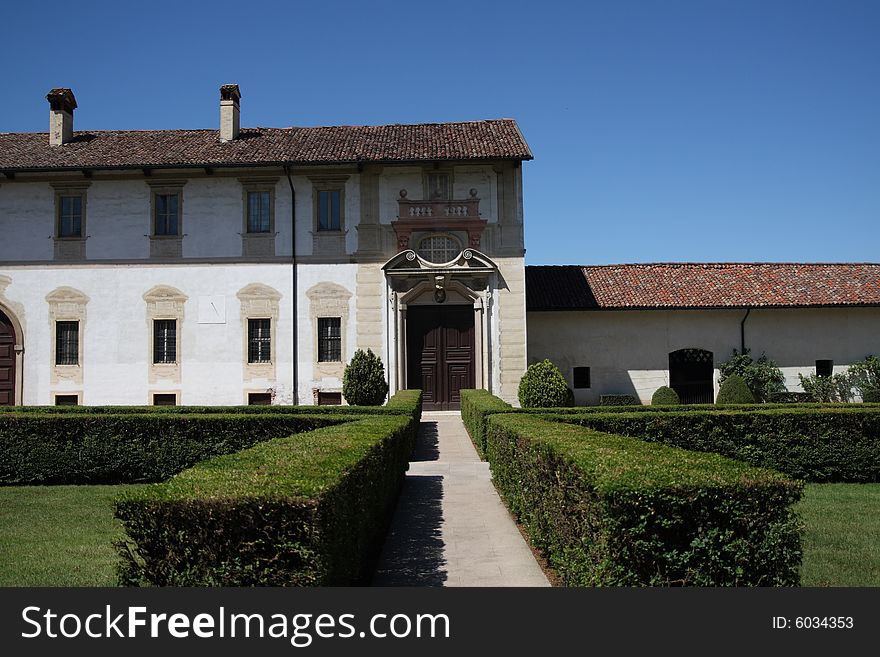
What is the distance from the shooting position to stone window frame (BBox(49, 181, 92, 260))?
24.0m

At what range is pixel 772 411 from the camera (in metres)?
13.4

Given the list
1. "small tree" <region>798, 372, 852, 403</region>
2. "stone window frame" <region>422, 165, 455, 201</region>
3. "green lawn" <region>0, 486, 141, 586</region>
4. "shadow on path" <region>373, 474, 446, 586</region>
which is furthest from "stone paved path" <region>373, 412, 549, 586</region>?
"small tree" <region>798, 372, 852, 403</region>

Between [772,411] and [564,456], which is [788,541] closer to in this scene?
[564,456]

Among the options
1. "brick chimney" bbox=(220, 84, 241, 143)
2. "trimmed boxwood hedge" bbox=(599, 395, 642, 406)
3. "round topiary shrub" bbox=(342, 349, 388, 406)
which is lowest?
"trimmed boxwood hedge" bbox=(599, 395, 642, 406)

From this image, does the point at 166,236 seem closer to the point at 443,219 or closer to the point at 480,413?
the point at 443,219

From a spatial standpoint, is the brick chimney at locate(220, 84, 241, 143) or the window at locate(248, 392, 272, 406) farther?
the brick chimney at locate(220, 84, 241, 143)

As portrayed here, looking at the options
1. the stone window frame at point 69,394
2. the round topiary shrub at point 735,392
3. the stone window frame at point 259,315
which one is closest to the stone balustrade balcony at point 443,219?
the stone window frame at point 259,315

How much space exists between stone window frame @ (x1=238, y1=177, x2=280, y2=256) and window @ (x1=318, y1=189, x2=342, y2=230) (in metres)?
1.40

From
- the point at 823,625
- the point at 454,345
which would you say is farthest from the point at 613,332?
the point at 823,625

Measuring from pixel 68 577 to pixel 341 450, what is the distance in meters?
2.52

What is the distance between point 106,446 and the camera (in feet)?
42.1

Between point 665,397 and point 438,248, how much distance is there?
809 centimetres

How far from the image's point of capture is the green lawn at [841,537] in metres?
6.66

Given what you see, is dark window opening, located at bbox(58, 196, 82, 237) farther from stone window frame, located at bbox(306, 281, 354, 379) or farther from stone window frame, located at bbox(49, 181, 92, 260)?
stone window frame, located at bbox(306, 281, 354, 379)
